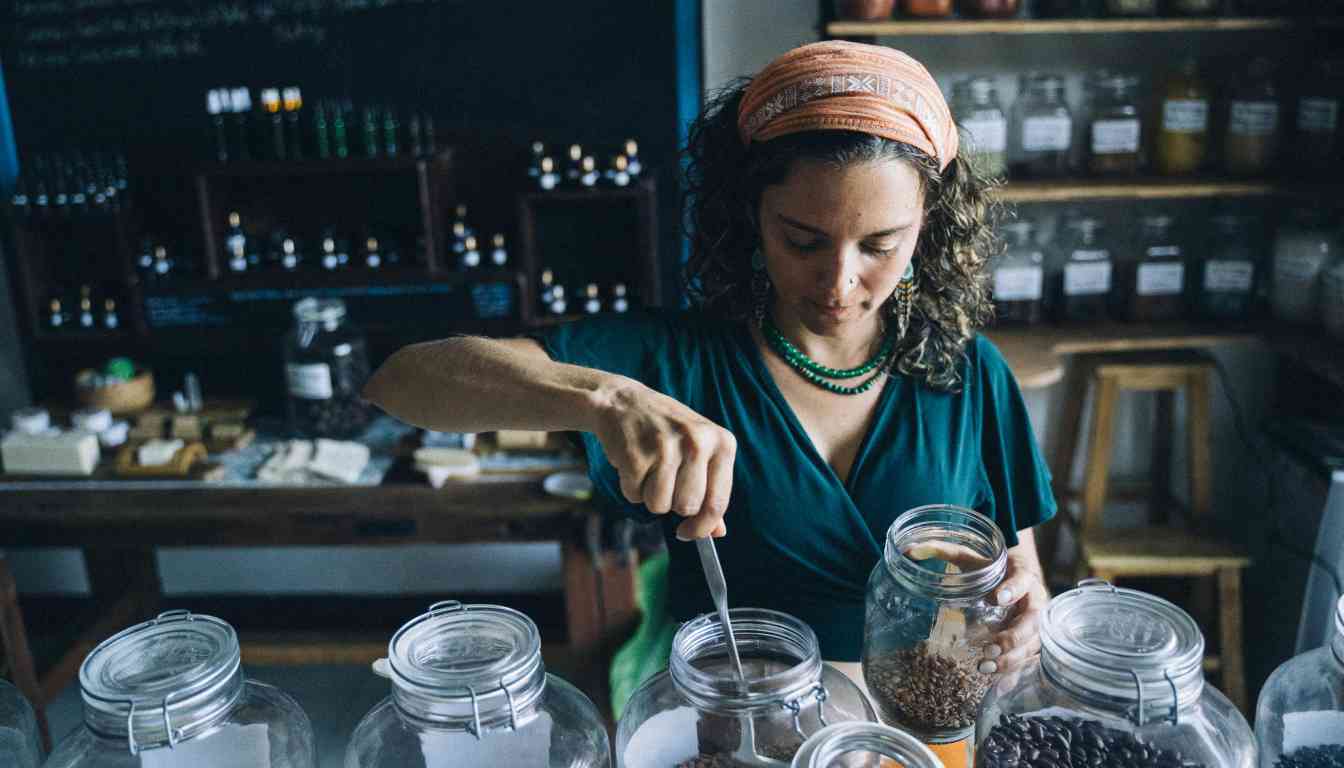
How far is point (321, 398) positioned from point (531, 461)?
58 cm

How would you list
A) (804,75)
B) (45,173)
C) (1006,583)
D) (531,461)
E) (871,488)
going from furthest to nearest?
(45,173) → (531,461) → (871,488) → (804,75) → (1006,583)

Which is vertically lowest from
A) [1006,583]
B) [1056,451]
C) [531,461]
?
[1056,451]

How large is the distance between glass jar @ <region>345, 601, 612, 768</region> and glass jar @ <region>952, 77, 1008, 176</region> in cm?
213

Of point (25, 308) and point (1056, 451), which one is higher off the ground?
point (25, 308)

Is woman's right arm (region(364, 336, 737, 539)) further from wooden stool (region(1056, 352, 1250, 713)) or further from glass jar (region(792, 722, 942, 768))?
wooden stool (region(1056, 352, 1250, 713))

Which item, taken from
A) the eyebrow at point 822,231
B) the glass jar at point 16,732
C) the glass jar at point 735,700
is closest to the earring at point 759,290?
the eyebrow at point 822,231

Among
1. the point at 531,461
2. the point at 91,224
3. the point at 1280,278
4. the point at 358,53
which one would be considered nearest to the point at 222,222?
the point at 91,224

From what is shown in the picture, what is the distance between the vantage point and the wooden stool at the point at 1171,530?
271cm

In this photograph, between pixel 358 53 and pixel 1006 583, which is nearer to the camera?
pixel 1006 583

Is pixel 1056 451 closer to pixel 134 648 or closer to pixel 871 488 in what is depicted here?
pixel 871 488

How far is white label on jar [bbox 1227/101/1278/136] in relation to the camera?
2654 mm

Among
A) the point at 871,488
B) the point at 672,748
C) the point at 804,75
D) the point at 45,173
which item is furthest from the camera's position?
the point at 45,173

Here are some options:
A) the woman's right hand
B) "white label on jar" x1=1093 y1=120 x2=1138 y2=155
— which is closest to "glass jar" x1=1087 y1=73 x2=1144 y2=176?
"white label on jar" x1=1093 y1=120 x2=1138 y2=155

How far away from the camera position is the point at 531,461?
2596 mm
